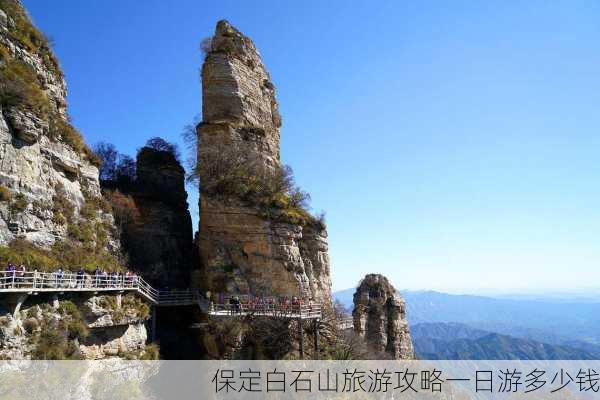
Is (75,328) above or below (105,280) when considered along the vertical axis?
below

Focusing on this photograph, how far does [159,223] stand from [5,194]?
16.9 meters

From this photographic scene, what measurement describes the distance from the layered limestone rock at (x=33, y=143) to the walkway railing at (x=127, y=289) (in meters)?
3.53

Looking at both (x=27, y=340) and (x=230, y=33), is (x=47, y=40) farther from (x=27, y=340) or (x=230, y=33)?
(x=27, y=340)

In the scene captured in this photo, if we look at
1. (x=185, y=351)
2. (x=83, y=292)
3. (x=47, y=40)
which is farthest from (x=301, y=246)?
(x=47, y=40)

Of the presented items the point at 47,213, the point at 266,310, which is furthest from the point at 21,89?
the point at 266,310

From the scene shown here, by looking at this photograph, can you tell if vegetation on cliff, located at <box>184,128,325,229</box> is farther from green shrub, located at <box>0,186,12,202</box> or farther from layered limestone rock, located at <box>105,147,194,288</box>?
green shrub, located at <box>0,186,12,202</box>

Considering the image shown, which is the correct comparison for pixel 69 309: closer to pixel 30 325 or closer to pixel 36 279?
pixel 36 279

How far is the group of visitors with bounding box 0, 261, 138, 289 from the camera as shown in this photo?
18867mm

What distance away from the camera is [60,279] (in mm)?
21203

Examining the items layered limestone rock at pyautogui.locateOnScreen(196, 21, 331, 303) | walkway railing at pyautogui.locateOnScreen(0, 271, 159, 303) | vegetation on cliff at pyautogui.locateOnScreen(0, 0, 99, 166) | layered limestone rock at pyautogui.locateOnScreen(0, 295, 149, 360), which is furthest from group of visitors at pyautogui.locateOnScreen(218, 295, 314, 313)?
vegetation on cliff at pyautogui.locateOnScreen(0, 0, 99, 166)

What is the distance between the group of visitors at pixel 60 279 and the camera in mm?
18867

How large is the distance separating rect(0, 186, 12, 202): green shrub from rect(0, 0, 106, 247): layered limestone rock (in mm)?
50

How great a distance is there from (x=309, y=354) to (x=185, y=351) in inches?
384

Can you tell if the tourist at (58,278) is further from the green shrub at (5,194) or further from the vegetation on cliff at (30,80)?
the vegetation on cliff at (30,80)
